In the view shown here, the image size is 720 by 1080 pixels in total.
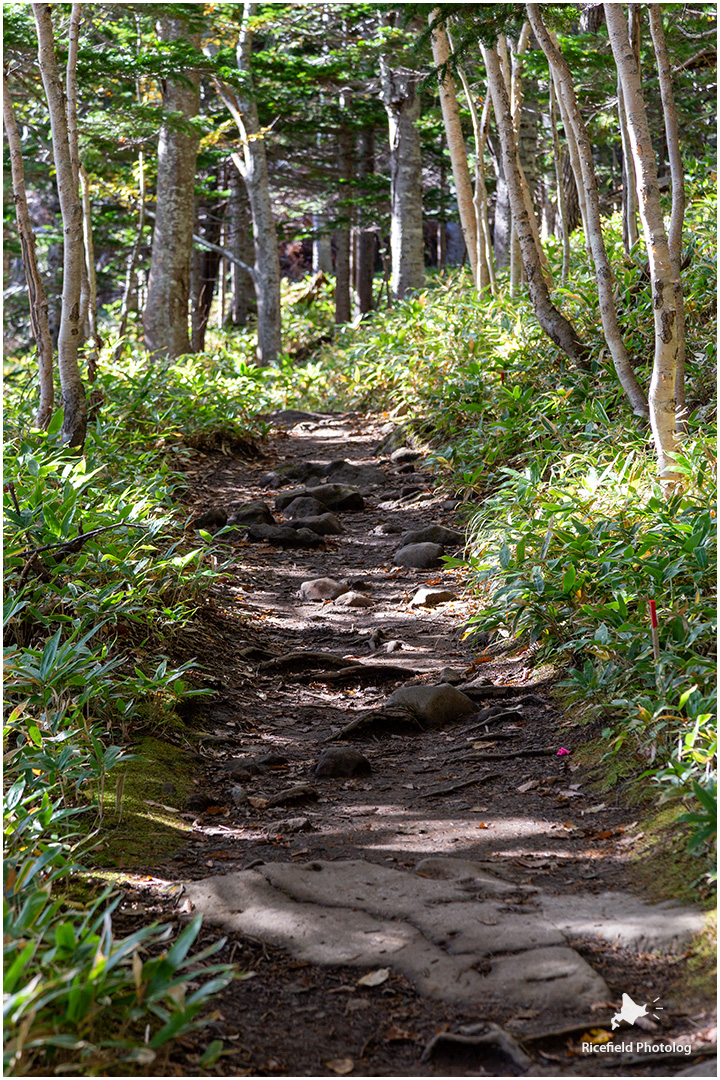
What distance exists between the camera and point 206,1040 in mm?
1910

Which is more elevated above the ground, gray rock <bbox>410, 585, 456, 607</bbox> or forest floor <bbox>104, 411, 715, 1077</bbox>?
gray rock <bbox>410, 585, 456, 607</bbox>

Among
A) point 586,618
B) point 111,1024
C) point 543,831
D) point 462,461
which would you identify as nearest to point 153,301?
point 462,461


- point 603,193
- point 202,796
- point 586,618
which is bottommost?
point 202,796

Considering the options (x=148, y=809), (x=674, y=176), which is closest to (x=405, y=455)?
(x=674, y=176)

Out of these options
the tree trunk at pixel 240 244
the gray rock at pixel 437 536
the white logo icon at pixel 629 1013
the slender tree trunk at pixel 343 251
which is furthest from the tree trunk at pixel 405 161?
the white logo icon at pixel 629 1013

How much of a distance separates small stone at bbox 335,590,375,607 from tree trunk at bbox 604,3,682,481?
1.89 metres

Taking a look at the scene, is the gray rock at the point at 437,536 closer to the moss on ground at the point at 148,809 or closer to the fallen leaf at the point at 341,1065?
the moss on ground at the point at 148,809

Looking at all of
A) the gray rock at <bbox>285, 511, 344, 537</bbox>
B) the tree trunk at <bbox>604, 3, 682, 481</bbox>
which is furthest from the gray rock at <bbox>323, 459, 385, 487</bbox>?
the tree trunk at <bbox>604, 3, 682, 481</bbox>

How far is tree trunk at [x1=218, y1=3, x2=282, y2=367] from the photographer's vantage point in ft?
40.0

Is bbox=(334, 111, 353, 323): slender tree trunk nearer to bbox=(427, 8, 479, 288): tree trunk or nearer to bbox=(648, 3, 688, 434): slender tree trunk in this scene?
bbox=(427, 8, 479, 288): tree trunk

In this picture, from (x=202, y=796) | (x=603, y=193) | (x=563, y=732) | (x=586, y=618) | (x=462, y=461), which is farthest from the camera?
(x=603, y=193)

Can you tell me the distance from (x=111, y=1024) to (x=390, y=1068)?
60cm

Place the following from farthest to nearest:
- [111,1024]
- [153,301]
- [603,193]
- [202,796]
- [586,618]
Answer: [603,193]
[153,301]
[586,618]
[202,796]
[111,1024]

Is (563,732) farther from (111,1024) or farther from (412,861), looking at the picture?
(111,1024)
